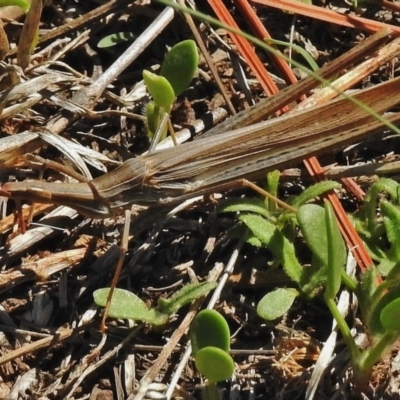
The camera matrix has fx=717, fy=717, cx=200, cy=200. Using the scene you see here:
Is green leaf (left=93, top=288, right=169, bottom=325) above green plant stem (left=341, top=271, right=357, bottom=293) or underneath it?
above

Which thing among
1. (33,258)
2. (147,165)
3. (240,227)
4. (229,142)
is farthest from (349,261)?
(33,258)

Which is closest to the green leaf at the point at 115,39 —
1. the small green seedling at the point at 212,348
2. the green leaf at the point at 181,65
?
the green leaf at the point at 181,65

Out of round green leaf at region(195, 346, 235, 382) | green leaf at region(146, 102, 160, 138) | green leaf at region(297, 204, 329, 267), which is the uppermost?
green leaf at region(146, 102, 160, 138)

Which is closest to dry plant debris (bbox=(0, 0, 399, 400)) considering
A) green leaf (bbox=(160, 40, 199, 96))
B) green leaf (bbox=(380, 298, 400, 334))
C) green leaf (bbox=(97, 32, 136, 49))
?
green leaf (bbox=(97, 32, 136, 49))

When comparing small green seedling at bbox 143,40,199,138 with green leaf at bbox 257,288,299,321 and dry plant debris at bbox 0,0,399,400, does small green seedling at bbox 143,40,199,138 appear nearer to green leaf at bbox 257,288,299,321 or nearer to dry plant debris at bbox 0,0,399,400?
dry plant debris at bbox 0,0,399,400

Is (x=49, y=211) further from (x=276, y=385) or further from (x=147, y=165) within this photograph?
(x=276, y=385)

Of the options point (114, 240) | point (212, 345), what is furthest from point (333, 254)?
point (114, 240)

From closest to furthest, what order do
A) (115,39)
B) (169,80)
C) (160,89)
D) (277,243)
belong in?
(277,243), (160,89), (169,80), (115,39)

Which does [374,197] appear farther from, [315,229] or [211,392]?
[211,392]
